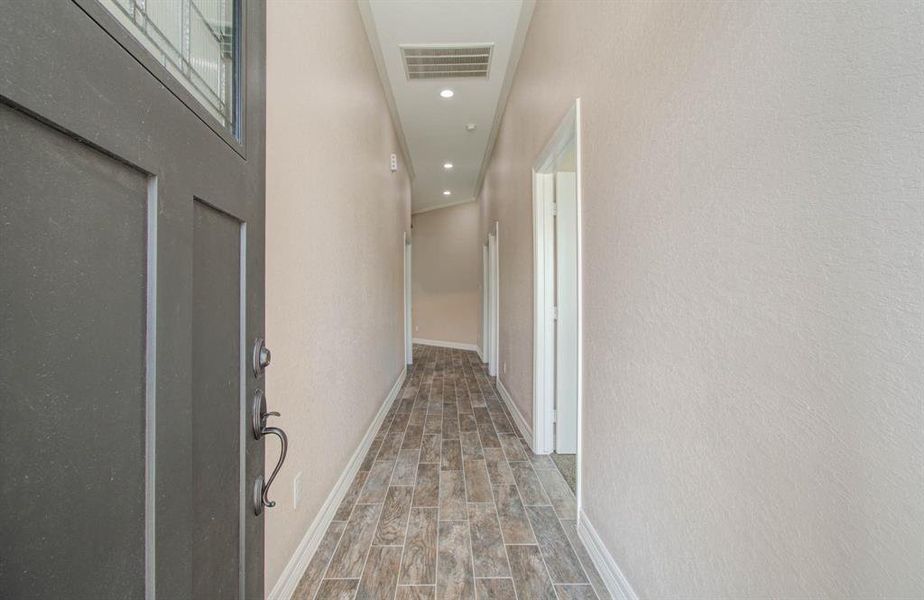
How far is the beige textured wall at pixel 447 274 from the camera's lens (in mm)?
7953

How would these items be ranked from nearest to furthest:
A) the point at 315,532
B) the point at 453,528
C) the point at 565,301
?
the point at 315,532 → the point at 453,528 → the point at 565,301

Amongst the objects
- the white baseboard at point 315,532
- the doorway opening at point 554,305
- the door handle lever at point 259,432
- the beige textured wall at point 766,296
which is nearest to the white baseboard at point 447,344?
the doorway opening at point 554,305

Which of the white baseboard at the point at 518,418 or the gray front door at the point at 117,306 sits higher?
the gray front door at the point at 117,306

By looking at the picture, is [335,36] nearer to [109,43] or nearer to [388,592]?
[109,43]

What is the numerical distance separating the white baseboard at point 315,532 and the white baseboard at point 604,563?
1.22 metres

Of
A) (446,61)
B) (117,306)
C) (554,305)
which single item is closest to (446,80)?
(446,61)

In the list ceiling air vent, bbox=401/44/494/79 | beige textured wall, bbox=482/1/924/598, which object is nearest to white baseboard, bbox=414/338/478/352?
ceiling air vent, bbox=401/44/494/79

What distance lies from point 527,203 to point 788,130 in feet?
7.58

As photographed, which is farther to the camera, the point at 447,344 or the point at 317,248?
the point at 447,344

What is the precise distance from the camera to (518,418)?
3291mm

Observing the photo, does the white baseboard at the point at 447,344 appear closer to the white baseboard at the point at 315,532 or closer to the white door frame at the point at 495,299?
the white door frame at the point at 495,299

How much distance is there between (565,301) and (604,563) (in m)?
1.56

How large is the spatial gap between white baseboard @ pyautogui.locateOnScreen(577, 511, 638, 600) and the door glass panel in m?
1.84

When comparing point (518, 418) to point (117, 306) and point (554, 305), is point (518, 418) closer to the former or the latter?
point (554, 305)
